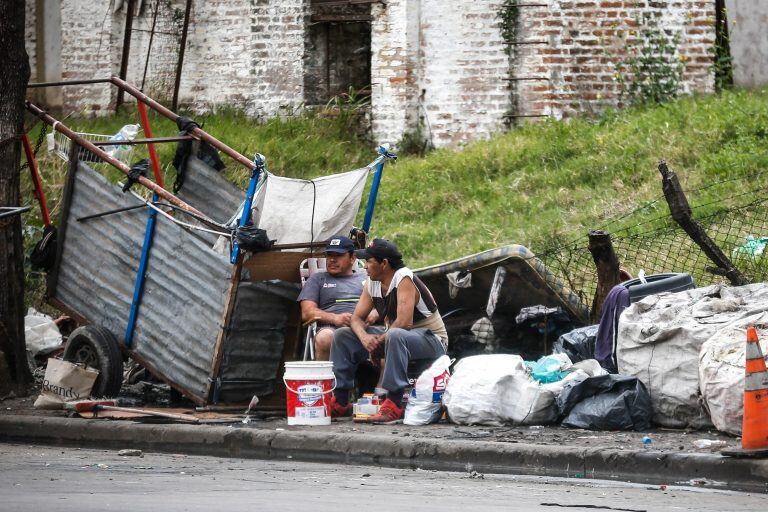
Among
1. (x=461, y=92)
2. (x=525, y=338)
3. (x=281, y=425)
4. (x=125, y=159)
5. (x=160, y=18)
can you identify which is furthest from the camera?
(x=160, y=18)

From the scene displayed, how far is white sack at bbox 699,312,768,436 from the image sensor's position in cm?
785

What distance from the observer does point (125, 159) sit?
1179 cm

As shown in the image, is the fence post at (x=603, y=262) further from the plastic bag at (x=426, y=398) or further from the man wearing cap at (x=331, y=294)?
the man wearing cap at (x=331, y=294)

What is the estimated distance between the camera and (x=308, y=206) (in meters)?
10.3

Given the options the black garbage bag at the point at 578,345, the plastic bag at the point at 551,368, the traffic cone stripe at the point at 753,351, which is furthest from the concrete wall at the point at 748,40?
the traffic cone stripe at the point at 753,351

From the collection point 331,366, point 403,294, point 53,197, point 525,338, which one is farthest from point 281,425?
point 53,197

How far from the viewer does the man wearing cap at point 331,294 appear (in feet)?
32.7

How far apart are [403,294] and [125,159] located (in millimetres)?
3487

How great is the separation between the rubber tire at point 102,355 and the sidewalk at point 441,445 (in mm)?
429

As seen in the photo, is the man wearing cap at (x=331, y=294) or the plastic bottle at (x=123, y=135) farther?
the plastic bottle at (x=123, y=135)

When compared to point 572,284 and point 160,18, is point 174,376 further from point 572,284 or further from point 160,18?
point 160,18

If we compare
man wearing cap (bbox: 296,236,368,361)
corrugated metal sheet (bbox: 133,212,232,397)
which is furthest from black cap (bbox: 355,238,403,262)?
corrugated metal sheet (bbox: 133,212,232,397)

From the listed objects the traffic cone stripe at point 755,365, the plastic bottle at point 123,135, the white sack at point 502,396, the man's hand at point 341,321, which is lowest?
the white sack at point 502,396

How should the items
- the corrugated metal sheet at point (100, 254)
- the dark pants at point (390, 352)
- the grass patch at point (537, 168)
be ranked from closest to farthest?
the dark pants at point (390, 352) < the corrugated metal sheet at point (100, 254) < the grass patch at point (537, 168)
